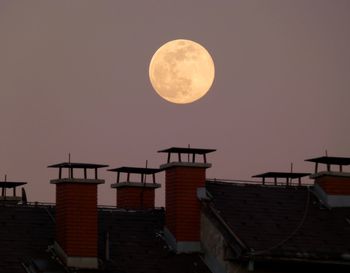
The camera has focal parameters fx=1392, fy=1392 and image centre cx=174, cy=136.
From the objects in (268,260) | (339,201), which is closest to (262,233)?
(268,260)

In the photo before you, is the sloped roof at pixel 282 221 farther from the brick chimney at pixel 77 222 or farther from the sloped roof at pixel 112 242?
the brick chimney at pixel 77 222

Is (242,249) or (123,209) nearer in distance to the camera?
(242,249)

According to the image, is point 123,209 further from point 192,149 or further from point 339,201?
point 339,201

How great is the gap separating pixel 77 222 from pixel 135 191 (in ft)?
28.5

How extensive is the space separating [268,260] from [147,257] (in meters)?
4.98

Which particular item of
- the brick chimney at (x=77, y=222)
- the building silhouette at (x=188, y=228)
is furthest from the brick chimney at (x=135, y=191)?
the brick chimney at (x=77, y=222)

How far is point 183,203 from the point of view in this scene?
2258 inches

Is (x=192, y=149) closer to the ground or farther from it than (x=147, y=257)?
farther from it

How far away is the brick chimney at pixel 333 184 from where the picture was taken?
6109 centimetres

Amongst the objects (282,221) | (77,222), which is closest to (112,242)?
(77,222)

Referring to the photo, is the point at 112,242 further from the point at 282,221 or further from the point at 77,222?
the point at 282,221

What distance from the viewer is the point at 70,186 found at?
54.6 meters

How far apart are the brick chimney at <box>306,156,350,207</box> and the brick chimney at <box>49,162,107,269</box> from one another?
449 inches

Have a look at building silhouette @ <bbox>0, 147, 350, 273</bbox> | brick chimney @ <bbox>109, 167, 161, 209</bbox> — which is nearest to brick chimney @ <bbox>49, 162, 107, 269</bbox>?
building silhouette @ <bbox>0, 147, 350, 273</bbox>
